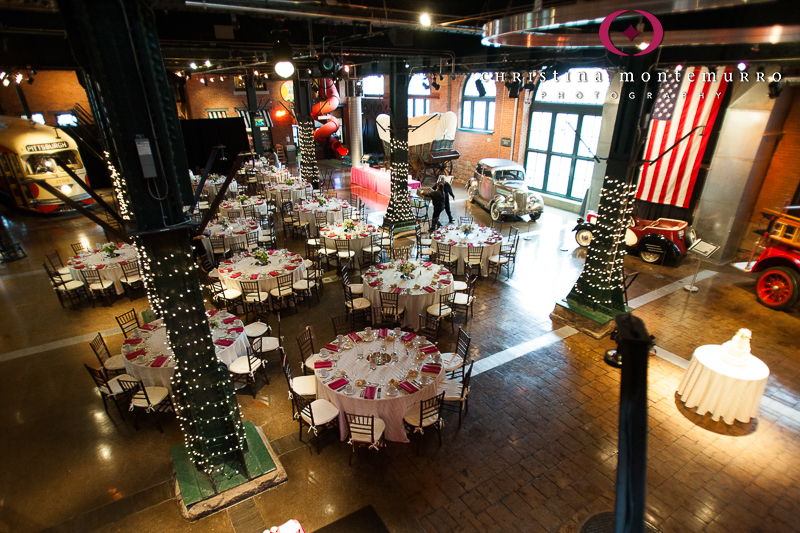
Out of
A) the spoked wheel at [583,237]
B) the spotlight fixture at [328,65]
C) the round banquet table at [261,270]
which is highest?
the spotlight fixture at [328,65]

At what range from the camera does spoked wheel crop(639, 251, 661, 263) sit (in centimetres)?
1132

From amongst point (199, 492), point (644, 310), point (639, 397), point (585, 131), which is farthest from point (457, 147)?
point (639, 397)

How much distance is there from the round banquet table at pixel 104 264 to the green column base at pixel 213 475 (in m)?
5.83

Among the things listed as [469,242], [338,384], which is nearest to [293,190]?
[469,242]

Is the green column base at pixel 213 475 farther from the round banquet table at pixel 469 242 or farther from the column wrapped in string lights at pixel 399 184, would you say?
the column wrapped in string lights at pixel 399 184

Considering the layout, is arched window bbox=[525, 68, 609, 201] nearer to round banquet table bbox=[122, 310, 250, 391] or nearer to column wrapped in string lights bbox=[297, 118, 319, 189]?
column wrapped in string lights bbox=[297, 118, 319, 189]

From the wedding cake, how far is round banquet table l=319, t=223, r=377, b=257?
7.72 m

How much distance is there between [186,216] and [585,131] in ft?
51.3

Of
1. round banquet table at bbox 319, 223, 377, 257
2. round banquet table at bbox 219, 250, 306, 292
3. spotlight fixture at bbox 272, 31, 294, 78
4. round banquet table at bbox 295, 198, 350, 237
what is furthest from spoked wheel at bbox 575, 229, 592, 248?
spotlight fixture at bbox 272, 31, 294, 78

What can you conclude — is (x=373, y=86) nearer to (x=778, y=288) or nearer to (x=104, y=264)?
(x=104, y=264)

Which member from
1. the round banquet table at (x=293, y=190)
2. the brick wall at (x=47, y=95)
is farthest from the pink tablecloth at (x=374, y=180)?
the brick wall at (x=47, y=95)

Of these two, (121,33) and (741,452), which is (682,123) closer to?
(741,452)

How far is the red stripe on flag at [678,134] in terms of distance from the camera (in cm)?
1122

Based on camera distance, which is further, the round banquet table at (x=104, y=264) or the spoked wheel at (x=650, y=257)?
the spoked wheel at (x=650, y=257)
